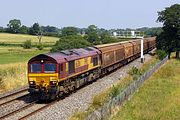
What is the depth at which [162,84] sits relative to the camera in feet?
121

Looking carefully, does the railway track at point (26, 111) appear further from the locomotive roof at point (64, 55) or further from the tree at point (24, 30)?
the tree at point (24, 30)

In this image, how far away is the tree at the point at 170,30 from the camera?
74062 millimetres

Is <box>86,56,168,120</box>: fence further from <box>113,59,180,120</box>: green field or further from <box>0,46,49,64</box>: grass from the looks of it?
<box>0,46,49,64</box>: grass

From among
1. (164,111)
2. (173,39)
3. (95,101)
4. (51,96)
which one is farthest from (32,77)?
(173,39)

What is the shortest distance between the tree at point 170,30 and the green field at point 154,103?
35798 millimetres

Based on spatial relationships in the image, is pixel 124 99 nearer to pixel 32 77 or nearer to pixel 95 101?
pixel 95 101

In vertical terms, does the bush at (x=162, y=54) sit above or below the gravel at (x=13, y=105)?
below

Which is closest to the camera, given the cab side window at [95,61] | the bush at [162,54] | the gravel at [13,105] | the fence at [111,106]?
the fence at [111,106]

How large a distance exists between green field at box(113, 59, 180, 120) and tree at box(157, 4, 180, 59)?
35.8 meters

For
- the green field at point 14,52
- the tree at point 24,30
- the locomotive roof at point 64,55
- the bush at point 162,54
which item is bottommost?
the green field at point 14,52

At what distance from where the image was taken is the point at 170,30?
249 feet

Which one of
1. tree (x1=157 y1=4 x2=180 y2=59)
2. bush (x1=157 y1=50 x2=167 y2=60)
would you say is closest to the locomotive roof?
bush (x1=157 y1=50 x2=167 y2=60)

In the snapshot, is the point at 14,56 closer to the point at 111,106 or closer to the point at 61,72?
the point at 61,72

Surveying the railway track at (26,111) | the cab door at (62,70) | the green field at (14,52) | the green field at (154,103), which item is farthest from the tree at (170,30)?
the railway track at (26,111)
